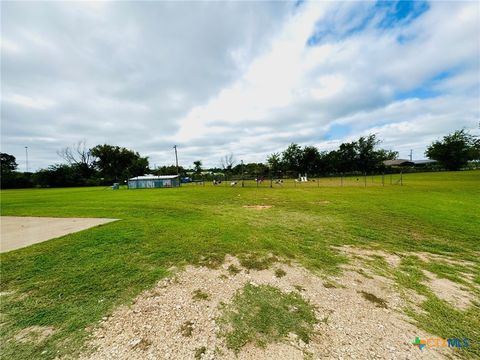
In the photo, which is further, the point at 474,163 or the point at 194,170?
the point at 194,170

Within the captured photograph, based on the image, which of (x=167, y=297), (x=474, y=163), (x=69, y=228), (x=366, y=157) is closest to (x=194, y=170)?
(x=366, y=157)

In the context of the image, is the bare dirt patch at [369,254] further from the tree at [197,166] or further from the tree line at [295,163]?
the tree at [197,166]

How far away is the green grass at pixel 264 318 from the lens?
2051mm

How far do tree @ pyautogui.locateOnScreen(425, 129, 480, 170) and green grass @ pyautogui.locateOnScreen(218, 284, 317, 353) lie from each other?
6413 centimetres

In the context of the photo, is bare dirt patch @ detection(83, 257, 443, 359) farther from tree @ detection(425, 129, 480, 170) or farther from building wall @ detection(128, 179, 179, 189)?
tree @ detection(425, 129, 480, 170)

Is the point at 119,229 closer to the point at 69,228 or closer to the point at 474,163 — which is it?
the point at 69,228

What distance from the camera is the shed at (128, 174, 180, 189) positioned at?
2969 cm

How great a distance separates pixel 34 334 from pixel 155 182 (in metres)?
30.0

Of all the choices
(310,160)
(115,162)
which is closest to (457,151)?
(310,160)

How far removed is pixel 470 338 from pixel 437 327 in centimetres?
26

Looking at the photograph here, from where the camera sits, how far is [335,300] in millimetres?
2654

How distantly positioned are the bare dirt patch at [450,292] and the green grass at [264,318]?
1.96 m

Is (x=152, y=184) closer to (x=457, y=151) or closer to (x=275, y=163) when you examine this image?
(x=275, y=163)

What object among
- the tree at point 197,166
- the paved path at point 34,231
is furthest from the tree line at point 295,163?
the paved path at point 34,231
